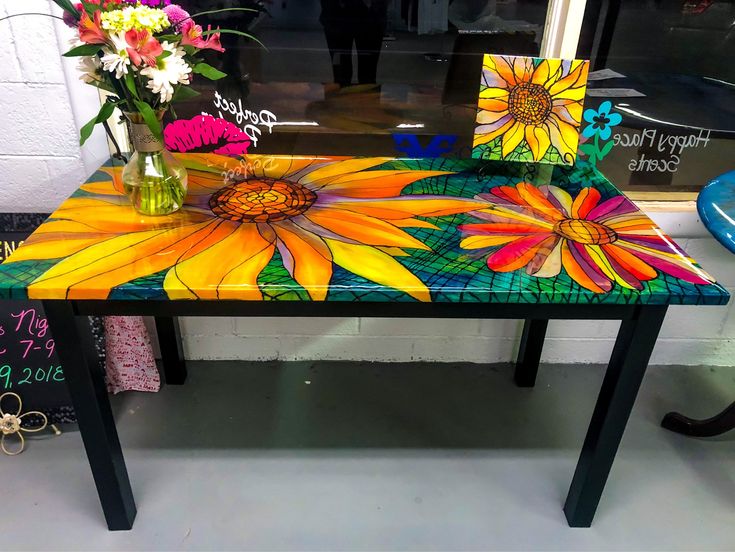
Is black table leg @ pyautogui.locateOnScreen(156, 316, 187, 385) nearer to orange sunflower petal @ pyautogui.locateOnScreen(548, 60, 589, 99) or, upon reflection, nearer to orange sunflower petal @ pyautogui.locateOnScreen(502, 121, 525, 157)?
orange sunflower petal @ pyautogui.locateOnScreen(502, 121, 525, 157)

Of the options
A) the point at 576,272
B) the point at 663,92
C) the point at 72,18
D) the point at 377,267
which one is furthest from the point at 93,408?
the point at 663,92

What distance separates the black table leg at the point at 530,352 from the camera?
1.85 metres

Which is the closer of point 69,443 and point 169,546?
point 169,546

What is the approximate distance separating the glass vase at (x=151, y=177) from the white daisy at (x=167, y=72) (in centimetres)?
11

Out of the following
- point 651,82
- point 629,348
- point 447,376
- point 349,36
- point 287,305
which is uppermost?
point 349,36

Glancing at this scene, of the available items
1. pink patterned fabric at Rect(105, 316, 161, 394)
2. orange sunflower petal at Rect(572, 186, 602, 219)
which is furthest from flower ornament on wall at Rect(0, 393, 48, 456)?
orange sunflower petal at Rect(572, 186, 602, 219)

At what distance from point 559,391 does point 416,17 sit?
1300 mm

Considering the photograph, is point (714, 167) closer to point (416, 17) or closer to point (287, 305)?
point (416, 17)

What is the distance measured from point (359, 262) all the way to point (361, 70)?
0.86 m

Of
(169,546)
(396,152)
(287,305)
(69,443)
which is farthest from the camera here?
(396,152)

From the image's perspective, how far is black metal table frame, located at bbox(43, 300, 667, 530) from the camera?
3.66 feet

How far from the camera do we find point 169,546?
138 cm

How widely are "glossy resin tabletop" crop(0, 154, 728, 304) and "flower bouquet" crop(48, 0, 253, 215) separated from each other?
0.28 ft

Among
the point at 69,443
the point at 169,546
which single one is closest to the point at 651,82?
the point at 169,546
